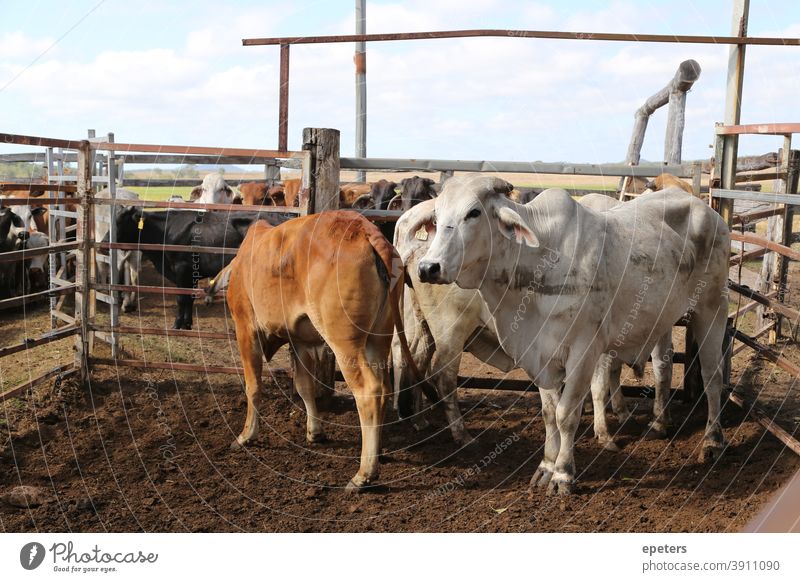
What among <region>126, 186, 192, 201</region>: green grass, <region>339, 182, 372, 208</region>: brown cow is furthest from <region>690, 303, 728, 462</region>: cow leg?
<region>126, 186, 192, 201</region>: green grass

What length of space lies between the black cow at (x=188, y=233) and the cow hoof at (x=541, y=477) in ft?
19.8

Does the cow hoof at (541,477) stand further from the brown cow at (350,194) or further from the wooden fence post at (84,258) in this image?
the brown cow at (350,194)

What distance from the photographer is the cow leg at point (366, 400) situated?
546cm

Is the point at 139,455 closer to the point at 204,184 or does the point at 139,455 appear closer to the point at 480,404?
the point at 480,404

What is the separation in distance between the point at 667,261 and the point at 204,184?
932cm

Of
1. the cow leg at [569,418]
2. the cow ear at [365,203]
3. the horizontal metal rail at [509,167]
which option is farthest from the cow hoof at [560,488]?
the cow ear at [365,203]

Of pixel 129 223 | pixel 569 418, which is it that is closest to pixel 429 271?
pixel 569 418

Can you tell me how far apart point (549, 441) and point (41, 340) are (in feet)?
14.1

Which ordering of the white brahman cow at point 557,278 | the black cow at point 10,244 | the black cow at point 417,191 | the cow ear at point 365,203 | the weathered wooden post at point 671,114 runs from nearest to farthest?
the white brahman cow at point 557,278 → the weathered wooden post at point 671,114 → the black cow at point 417,191 → the black cow at point 10,244 → the cow ear at point 365,203

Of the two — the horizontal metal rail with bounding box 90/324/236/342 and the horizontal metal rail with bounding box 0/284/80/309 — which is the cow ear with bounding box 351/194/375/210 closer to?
the horizontal metal rail with bounding box 90/324/236/342

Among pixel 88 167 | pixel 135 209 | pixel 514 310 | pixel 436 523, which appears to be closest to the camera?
pixel 436 523

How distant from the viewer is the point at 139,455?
5.98 metres

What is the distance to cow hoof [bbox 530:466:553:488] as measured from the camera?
17.9 ft

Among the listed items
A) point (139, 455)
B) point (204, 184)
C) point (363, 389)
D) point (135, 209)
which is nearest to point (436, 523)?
point (363, 389)
